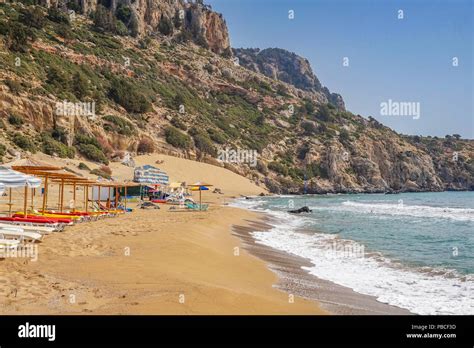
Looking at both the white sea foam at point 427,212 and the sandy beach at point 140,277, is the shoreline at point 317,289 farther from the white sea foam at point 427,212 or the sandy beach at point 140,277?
the white sea foam at point 427,212

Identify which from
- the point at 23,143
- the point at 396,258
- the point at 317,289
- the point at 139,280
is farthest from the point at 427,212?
the point at 23,143

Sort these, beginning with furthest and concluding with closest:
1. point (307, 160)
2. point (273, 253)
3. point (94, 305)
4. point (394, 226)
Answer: point (307, 160), point (394, 226), point (273, 253), point (94, 305)

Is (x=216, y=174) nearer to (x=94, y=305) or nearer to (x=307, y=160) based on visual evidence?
(x=307, y=160)

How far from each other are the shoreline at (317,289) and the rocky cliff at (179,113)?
91.6 feet

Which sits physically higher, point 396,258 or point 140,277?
point 140,277

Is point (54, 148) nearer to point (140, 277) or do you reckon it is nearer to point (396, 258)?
point (140, 277)

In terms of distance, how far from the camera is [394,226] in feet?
70.7

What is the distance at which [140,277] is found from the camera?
798 cm

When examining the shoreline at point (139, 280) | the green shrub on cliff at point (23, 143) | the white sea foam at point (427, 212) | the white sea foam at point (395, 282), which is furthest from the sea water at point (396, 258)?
the green shrub on cliff at point (23, 143)

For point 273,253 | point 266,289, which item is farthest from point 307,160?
point 266,289

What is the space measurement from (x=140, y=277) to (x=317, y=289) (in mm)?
3942

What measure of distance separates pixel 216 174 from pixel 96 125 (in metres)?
17.7

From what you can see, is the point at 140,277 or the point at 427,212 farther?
the point at 427,212

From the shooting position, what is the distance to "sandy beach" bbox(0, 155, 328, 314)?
6270 millimetres
